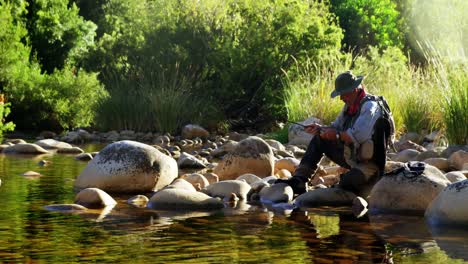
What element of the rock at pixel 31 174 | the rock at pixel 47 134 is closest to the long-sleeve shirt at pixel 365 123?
the rock at pixel 31 174

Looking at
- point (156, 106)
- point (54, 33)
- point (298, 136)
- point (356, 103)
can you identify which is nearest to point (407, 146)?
point (298, 136)

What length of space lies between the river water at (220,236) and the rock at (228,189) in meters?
0.50

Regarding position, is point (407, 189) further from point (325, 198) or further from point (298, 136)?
point (298, 136)

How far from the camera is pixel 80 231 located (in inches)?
271

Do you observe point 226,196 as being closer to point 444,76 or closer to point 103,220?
point 103,220

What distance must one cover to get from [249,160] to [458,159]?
2.54 meters

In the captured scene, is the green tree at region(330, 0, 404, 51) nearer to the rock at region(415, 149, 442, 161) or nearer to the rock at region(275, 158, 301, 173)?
the rock at region(415, 149, 442, 161)

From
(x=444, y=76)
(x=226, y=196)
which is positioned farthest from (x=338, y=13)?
(x=226, y=196)

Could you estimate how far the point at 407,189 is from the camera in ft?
27.2

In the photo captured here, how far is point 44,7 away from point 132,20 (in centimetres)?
308

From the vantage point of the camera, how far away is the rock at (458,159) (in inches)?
439

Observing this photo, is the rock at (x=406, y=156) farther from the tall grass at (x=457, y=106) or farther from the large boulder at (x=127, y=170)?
the large boulder at (x=127, y=170)

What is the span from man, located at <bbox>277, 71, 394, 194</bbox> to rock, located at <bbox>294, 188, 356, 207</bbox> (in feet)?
0.33

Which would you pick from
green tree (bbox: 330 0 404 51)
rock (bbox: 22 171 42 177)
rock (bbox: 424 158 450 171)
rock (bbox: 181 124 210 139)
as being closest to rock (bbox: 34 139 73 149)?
rock (bbox: 181 124 210 139)
